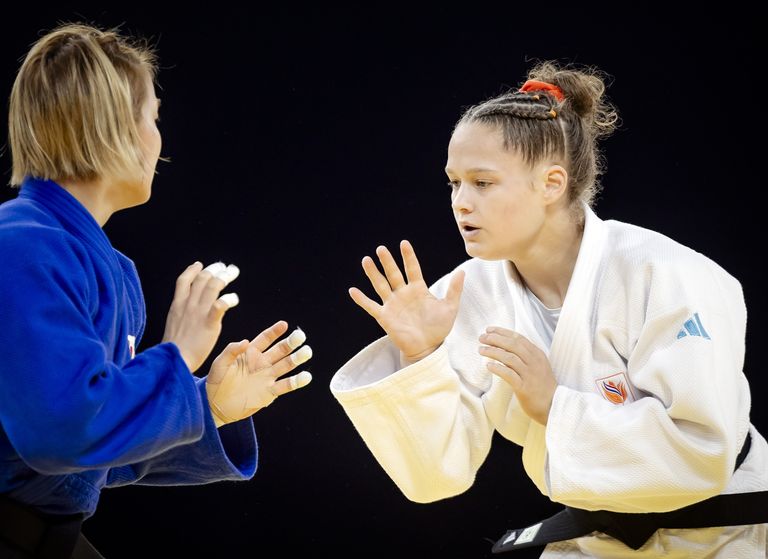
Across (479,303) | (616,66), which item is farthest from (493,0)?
(479,303)

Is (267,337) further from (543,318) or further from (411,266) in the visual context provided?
(543,318)

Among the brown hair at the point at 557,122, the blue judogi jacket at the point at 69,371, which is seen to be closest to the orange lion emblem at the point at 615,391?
the brown hair at the point at 557,122

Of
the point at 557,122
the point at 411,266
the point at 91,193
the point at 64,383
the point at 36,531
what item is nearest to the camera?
the point at 64,383

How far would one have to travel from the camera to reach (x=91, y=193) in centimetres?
162

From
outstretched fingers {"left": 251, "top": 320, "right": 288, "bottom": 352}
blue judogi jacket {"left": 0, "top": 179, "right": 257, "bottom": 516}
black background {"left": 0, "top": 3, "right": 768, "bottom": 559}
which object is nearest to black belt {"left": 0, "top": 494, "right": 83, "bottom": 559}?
blue judogi jacket {"left": 0, "top": 179, "right": 257, "bottom": 516}

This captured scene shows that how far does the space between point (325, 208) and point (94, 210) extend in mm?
1624

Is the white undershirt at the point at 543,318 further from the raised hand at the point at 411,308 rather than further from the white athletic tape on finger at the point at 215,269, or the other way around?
the white athletic tape on finger at the point at 215,269

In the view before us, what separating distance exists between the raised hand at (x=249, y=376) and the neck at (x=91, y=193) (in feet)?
1.16

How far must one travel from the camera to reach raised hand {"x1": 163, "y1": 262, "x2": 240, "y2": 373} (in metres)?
1.67

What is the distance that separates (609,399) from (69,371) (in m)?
1.09

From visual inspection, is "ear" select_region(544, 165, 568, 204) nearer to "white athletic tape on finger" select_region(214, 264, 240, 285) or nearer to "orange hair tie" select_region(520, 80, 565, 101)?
"orange hair tie" select_region(520, 80, 565, 101)

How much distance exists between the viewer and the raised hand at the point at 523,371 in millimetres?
1889

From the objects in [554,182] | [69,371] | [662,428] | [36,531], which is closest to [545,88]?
[554,182]

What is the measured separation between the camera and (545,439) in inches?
77.0
